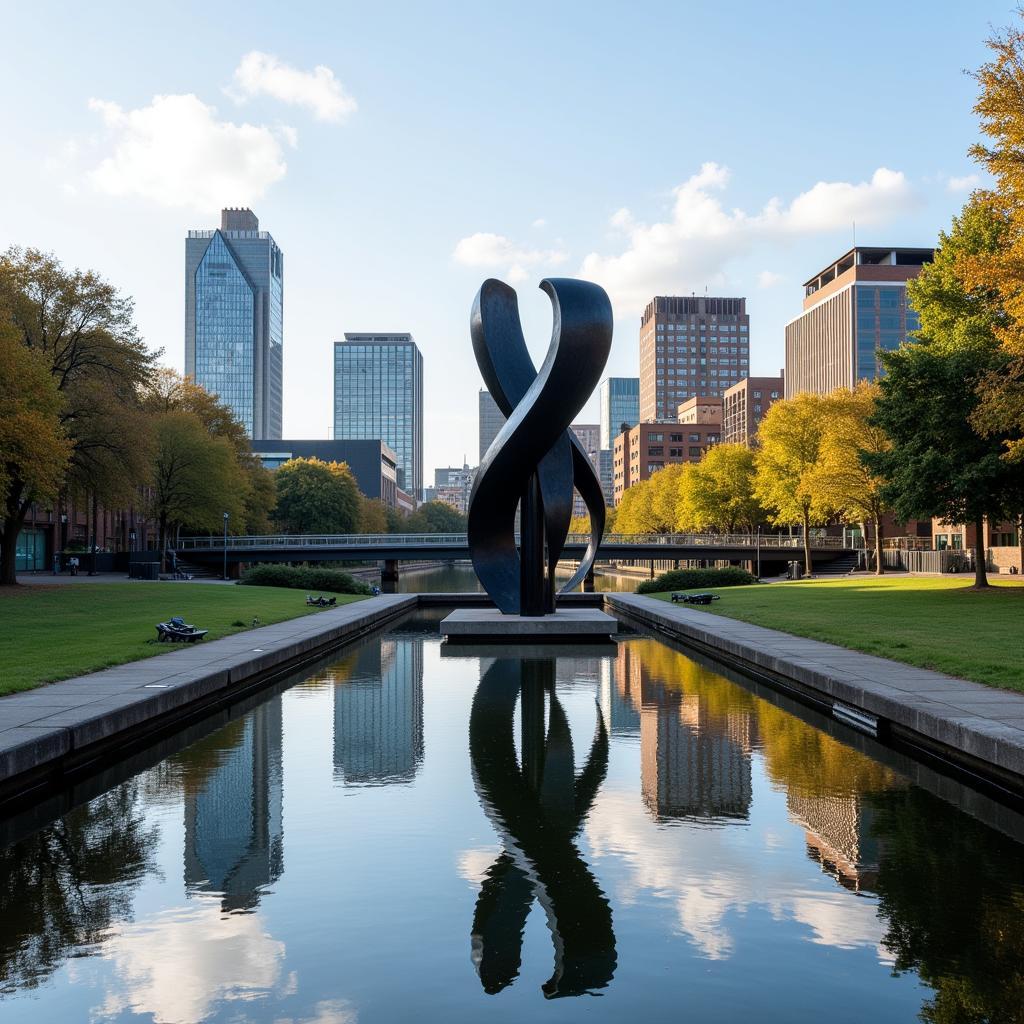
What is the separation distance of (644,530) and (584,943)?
109 meters

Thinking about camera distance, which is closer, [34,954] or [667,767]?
[34,954]

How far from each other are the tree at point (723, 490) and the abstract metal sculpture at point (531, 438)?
5654 cm

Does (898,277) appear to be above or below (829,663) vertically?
above

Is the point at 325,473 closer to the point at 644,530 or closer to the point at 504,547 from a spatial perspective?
the point at 644,530

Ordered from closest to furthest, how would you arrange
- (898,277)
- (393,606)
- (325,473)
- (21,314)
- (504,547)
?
(504,547) → (393,606) → (21,314) → (325,473) → (898,277)

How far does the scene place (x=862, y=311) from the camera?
442 ft

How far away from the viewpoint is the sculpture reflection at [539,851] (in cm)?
580

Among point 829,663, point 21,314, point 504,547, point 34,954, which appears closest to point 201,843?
point 34,954

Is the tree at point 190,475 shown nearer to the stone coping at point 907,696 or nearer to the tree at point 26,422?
the tree at point 26,422

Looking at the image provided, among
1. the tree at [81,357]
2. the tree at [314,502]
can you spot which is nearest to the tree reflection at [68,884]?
the tree at [81,357]

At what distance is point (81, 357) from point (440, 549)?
26.4 meters

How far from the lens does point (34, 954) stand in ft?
19.3

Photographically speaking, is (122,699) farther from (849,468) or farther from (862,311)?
(862,311)

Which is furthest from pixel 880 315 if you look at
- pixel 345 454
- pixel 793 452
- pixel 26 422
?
pixel 26 422
